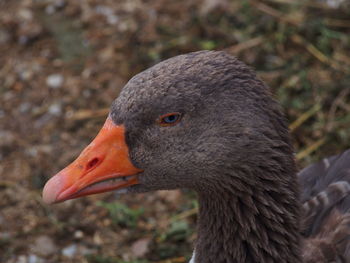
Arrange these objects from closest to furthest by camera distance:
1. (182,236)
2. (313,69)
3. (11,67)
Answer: (182,236) → (313,69) → (11,67)

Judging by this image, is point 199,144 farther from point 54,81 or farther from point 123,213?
point 54,81

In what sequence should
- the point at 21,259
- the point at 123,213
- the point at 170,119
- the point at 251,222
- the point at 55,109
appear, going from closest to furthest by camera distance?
the point at 170,119 < the point at 251,222 < the point at 21,259 < the point at 123,213 < the point at 55,109

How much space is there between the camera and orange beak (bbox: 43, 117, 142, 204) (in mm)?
2826

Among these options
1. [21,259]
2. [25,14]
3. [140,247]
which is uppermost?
[25,14]

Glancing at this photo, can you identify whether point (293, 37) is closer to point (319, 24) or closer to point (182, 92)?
point (319, 24)

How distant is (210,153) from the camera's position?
9.30 feet

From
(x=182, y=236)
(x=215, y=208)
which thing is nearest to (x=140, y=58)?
(x=182, y=236)

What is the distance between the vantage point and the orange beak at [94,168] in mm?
2826

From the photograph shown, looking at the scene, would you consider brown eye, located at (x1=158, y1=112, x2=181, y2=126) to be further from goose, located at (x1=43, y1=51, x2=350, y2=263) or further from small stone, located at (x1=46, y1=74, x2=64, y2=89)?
small stone, located at (x1=46, y1=74, x2=64, y2=89)

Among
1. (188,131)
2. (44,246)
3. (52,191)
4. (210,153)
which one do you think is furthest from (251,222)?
(44,246)

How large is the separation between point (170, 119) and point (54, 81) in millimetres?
3166

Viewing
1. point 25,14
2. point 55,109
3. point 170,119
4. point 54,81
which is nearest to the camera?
point 170,119

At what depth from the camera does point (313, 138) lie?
4984mm

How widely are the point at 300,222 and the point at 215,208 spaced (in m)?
0.44
